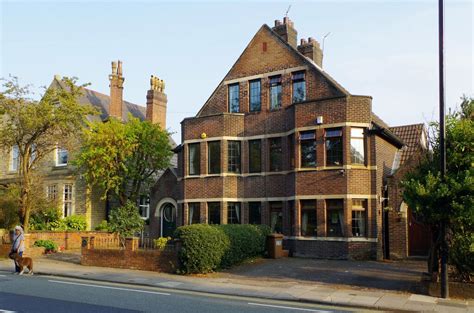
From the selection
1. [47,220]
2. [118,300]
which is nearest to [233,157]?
[47,220]

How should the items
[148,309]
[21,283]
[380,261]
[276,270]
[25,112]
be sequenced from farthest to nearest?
[25,112] → [380,261] → [276,270] → [21,283] → [148,309]

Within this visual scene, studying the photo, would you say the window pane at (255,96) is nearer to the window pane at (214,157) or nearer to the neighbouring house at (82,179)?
the window pane at (214,157)

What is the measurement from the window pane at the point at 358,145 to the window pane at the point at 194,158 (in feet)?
27.6

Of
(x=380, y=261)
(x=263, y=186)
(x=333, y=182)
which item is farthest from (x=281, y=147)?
(x=380, y=261)

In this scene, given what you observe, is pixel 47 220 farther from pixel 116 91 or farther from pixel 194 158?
pixel 194 158

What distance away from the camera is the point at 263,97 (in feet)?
82.2

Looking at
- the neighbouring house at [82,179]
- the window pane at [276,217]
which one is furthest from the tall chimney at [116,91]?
the window pane at [276,217]

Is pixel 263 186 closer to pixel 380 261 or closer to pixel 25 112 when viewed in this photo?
pixel 380 261

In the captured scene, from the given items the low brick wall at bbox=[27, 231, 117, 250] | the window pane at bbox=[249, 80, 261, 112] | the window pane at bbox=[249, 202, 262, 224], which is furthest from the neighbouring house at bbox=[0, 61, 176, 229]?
the window pane at bbox=[249, 202, 262, 224]

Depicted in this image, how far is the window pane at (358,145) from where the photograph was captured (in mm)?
21500

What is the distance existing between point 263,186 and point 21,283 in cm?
1298

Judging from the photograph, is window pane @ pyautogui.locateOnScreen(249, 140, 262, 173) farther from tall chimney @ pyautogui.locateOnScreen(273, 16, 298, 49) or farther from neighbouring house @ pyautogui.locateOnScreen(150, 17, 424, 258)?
tall chimney @ pyautogui.locateOnScreen(273, 16, 298, 49)

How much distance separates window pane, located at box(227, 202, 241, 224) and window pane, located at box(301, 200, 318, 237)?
12.9 ft

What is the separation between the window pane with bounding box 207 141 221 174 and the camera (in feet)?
82.4
